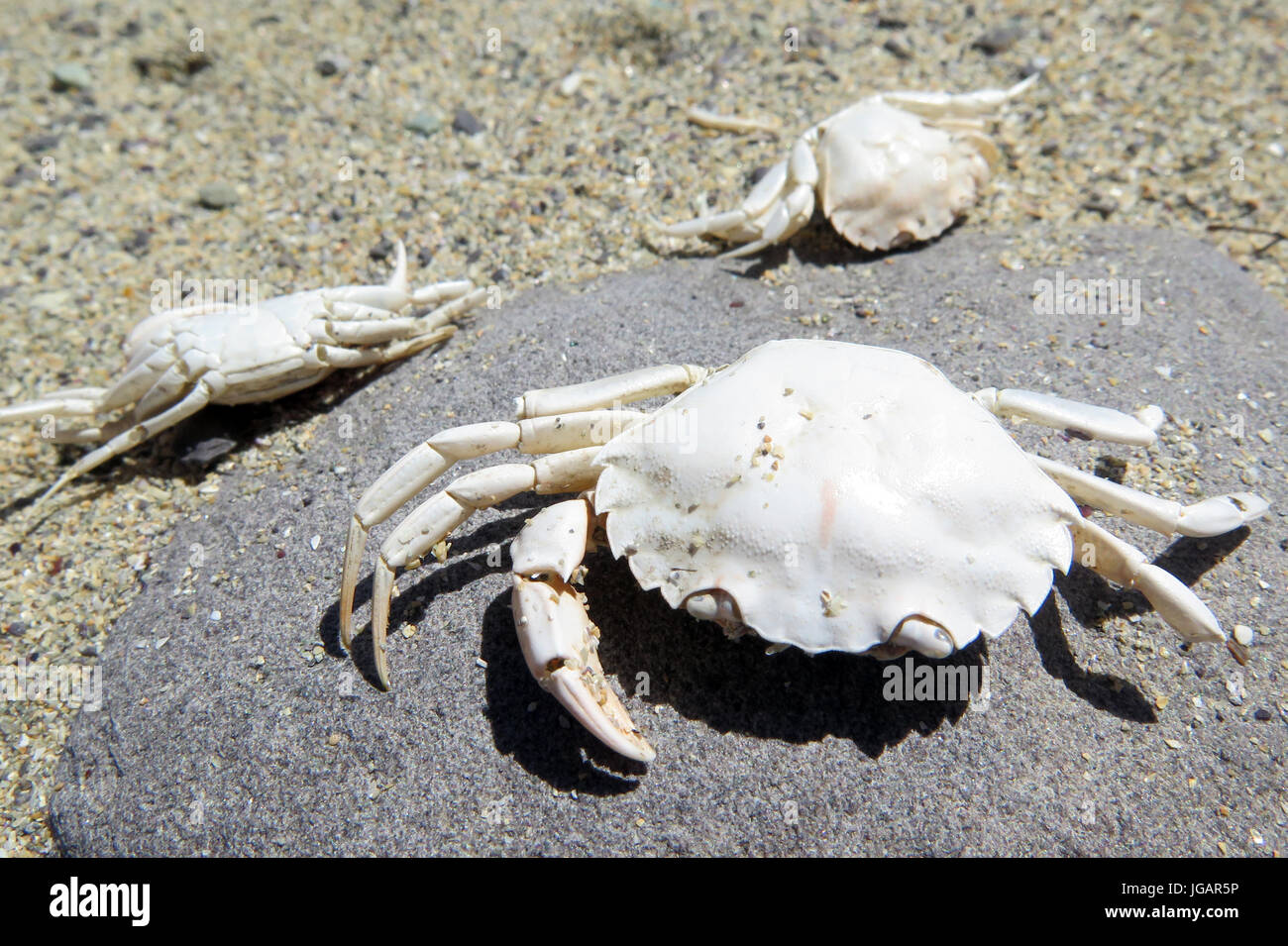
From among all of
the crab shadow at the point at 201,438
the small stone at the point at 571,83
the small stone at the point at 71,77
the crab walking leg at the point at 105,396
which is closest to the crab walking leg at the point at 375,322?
the crab shadow at the point at 201,438

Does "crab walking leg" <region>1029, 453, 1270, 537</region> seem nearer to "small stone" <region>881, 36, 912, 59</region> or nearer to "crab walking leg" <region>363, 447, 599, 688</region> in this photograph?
"crab walking leg" <region>363, 447, 599, 688</region>

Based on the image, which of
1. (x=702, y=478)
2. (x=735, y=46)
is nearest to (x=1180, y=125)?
(x=735, y=46)

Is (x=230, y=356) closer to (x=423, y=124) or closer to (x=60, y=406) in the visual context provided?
(x=60, y=406)

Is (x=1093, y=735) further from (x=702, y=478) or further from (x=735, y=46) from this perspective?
(x=735, y=46)

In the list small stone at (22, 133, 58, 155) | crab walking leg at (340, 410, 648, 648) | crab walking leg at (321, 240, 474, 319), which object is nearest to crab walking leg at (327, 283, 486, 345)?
crab walking leg at (321, 240, 474, 319)
